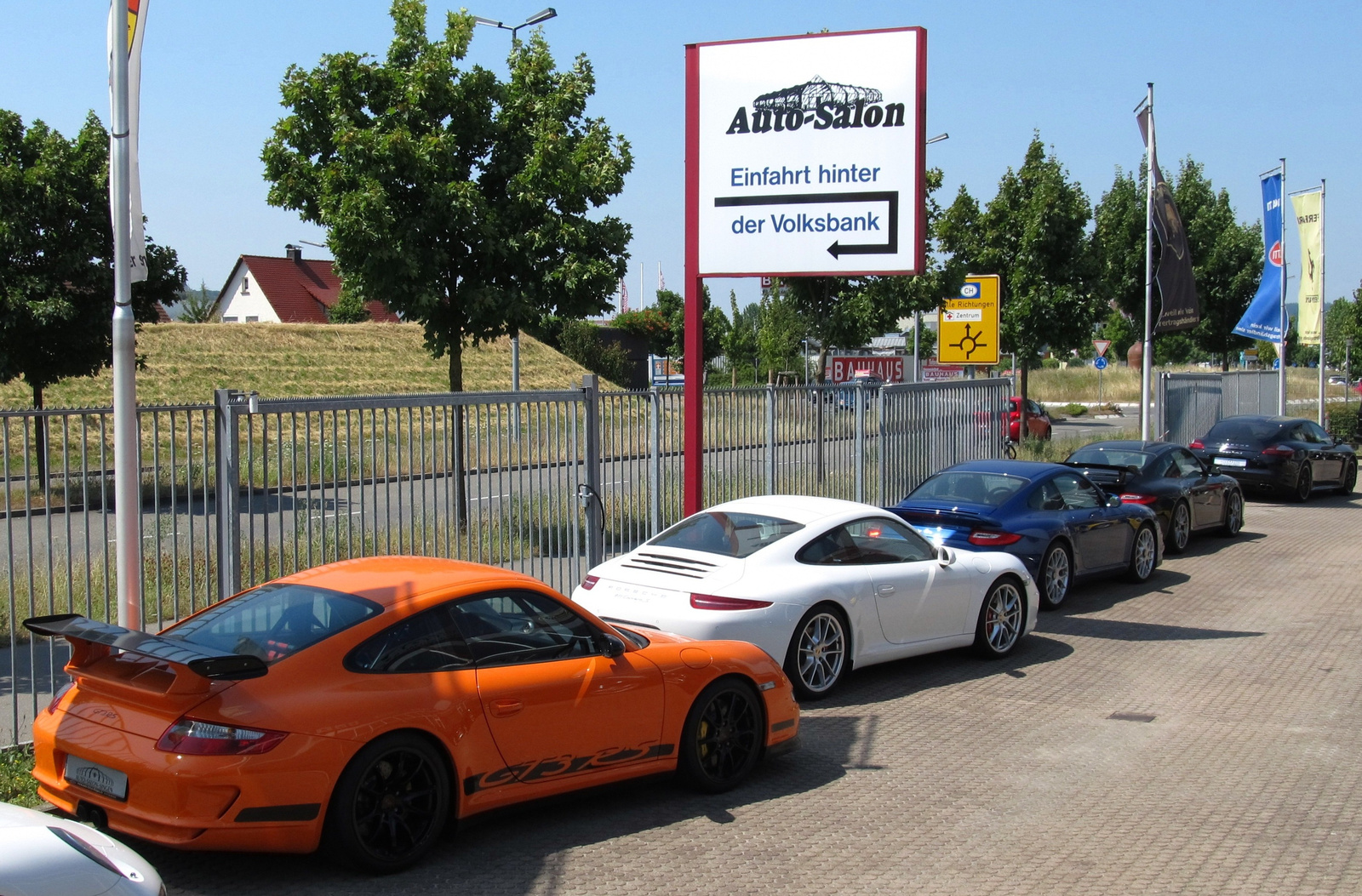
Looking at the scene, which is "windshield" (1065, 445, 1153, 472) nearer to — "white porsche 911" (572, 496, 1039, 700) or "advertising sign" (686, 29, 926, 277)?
"advertising sign" (686, 29, 926, 277)

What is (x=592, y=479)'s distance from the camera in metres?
11.3

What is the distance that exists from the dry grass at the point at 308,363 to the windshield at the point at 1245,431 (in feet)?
66.4

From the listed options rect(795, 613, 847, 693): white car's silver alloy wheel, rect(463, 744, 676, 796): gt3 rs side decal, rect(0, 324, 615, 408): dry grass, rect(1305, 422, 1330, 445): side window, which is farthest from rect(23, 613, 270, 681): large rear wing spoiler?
rect(0, 324, 615, 408): dry grass

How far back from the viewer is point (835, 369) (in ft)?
81.7

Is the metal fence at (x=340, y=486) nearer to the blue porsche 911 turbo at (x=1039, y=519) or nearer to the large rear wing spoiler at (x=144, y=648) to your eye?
the large rear wing spoiler at (x=144, y=648)

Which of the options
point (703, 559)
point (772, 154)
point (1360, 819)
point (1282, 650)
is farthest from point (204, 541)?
point (1282, 650)

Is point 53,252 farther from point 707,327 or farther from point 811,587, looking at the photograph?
point 707,327

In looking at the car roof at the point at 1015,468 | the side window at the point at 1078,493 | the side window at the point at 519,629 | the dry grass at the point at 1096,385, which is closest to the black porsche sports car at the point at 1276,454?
the side window at the point at 1078,493

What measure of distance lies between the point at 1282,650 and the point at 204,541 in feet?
29.6

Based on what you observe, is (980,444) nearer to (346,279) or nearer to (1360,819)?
(346,279)

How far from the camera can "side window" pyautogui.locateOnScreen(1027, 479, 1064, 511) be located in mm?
12375

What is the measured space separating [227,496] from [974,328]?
16.7 m

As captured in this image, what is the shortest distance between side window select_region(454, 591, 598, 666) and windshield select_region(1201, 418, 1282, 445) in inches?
762

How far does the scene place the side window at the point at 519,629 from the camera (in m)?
5.87
